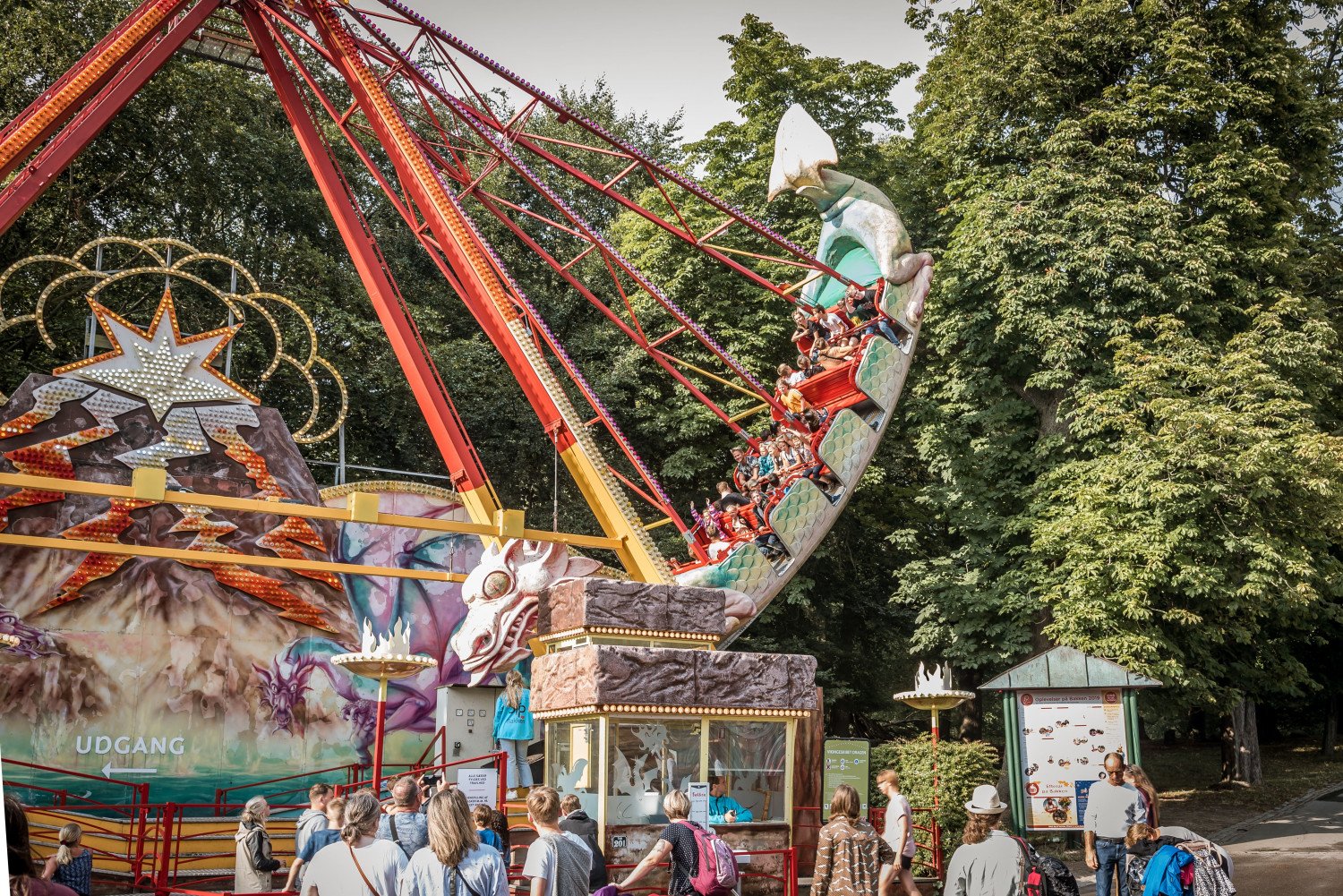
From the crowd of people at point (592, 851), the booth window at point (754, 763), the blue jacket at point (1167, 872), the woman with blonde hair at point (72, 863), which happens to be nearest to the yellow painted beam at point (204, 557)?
the crowd of people at point (592, 851)

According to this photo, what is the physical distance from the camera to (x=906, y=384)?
26.1 m

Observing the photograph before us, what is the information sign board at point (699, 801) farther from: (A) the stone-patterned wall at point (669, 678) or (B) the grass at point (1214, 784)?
(B) the grass at point (1214, 784)

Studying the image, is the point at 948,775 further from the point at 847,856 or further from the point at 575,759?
the point at 847,856

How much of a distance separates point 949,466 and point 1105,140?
673 cm

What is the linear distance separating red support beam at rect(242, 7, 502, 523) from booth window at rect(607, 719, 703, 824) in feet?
21.7

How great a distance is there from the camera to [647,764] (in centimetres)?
1045

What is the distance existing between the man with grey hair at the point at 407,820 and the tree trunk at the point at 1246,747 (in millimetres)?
21601

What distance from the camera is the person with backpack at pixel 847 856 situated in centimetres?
801

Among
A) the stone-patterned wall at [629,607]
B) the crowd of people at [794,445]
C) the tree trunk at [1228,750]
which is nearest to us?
the stone-patterned wall at [629,607]

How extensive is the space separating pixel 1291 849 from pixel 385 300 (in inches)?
588

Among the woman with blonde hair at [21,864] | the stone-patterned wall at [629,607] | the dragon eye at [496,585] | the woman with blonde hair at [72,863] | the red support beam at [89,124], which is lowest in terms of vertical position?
the woman with blonde hair at [72,863]

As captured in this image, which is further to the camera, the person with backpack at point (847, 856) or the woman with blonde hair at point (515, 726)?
the woman with blonde hair at point (515, 726)

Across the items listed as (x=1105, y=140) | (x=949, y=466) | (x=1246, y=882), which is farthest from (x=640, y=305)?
(x=1246, y=882)

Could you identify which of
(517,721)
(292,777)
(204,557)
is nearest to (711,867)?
(517,721)
